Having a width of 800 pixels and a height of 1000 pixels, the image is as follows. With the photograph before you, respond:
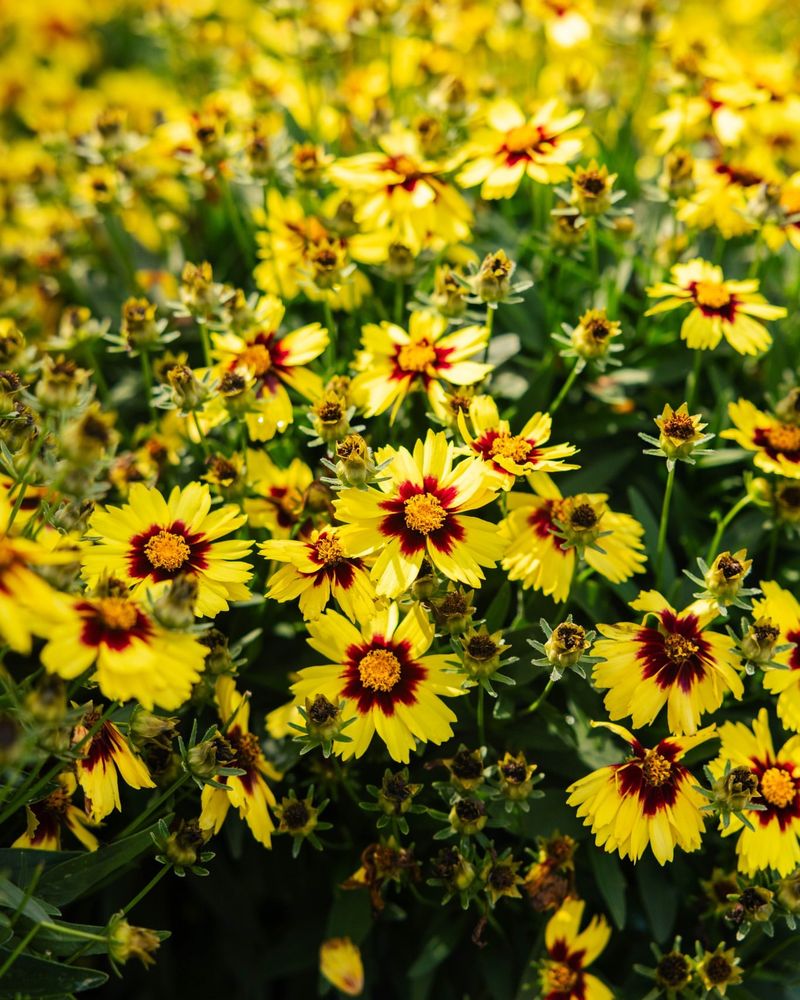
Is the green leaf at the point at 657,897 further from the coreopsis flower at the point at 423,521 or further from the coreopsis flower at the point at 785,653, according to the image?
the coreopsis flower at the point at 423,521

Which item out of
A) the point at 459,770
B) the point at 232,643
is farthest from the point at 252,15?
the point at 459,770

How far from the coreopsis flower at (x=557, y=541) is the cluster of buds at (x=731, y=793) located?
0.28 metres

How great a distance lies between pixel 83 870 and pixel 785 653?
37.0 inches

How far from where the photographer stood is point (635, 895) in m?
1.62

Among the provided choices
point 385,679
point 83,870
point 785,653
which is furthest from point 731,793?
point 83,870

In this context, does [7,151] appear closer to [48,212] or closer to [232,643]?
[48,212]

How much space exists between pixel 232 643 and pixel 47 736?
0.49m

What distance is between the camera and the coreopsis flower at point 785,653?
1337 mm

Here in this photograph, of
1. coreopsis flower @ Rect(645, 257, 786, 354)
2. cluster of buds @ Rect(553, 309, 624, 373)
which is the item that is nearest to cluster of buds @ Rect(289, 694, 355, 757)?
cluster of buds @ Rect(553, 309, 624, 373)

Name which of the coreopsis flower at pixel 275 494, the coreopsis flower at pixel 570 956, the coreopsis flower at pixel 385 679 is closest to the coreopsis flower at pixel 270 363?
the coreopsis flower at pixel 275 494

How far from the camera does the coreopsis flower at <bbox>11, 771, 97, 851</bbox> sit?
1.35 m

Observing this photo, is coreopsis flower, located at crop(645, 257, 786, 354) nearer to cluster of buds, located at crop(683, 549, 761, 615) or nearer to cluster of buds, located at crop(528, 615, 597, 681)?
cluster of buds, located at crop(683, 549, 761, 615)

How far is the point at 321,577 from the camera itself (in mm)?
1336

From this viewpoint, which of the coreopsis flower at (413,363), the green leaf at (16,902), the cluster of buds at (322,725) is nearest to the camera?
the green leaf at (16,902)
